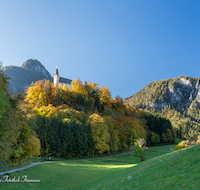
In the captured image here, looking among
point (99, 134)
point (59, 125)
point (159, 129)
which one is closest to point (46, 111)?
point (59, 125)

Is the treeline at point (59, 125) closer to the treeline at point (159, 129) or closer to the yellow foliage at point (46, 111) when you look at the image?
the yellow foliage at point (46, 111)

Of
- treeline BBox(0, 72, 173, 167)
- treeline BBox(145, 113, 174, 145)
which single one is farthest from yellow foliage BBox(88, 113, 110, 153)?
treeline BBox(145, 113, 174, 145)

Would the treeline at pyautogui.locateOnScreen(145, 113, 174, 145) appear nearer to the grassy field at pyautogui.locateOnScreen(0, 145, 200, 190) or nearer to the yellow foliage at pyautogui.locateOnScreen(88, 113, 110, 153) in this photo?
the yellow foliage at pyautogui.locateOnScreen(88, 113, 110, 153)

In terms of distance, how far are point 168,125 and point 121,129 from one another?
62.9 m

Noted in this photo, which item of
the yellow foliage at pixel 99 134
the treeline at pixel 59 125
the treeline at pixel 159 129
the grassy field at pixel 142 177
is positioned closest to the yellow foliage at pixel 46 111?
the treeline at pixel 59 125

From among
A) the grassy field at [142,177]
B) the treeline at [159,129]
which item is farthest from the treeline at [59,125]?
the treeline at [159,129]

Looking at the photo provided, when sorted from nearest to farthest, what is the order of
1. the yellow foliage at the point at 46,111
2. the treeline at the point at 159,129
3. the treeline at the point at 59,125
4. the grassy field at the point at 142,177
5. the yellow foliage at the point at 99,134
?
the grassy field at the point at 142,177, the treeline at the point at 59,125, the yellow foliage at the point at 99,134, the yellow foliage at the point at 46,111, the treeline at the point at 159,129

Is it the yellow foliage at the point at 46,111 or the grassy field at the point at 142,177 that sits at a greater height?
the yellow foliage at the point at 46,111

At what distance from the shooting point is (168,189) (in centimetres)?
703

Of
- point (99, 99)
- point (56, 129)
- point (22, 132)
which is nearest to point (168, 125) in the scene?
point (99, 99)

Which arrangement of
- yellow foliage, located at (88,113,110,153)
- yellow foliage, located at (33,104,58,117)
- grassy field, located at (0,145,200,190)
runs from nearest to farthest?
grassy field, located at (0,145,200,190), yellow foliage, located at (88,113,110,153), yellow foliage, located at (33,104,58,117)

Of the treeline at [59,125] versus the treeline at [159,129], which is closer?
the treeline at [59,125]

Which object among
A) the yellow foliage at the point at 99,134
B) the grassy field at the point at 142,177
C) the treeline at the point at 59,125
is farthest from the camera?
the yellow foliage at the point at 99,134

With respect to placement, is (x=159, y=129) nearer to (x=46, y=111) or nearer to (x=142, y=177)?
(x=46, y=111)
